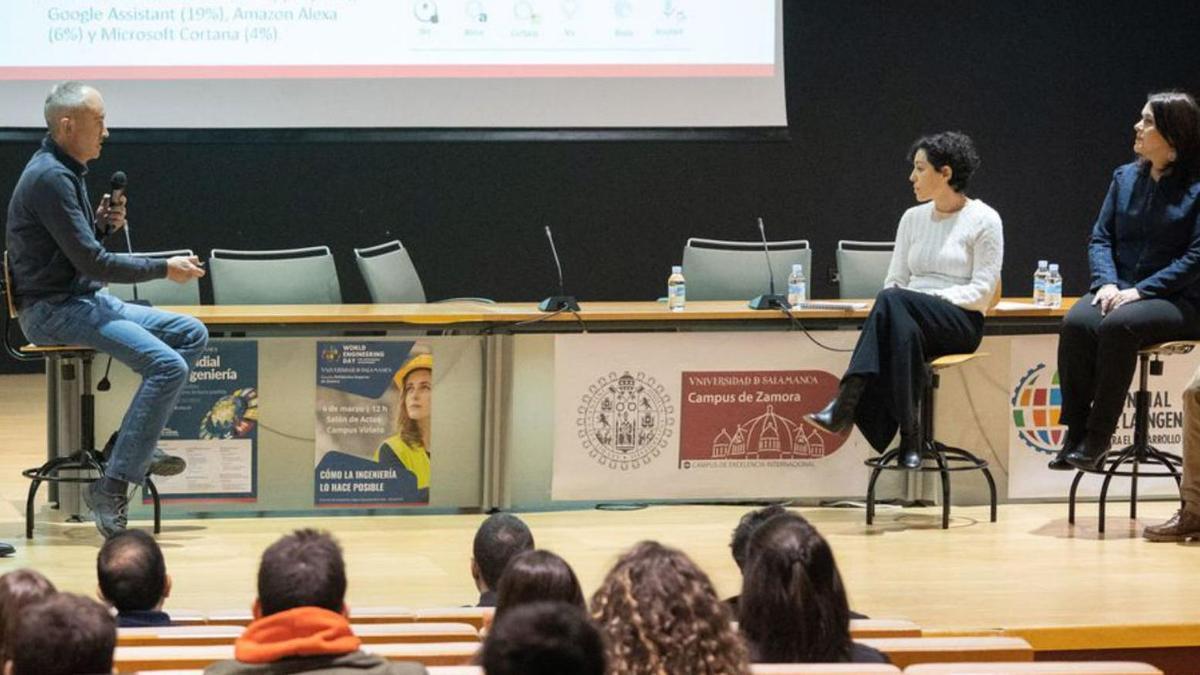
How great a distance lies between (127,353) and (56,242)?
0.45 metres

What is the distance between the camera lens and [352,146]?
32.3 ft

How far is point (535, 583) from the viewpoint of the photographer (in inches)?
124

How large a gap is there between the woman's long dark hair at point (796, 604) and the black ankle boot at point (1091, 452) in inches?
130

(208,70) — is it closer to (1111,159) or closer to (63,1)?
(63,1)

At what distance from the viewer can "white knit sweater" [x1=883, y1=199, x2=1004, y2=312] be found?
643cm

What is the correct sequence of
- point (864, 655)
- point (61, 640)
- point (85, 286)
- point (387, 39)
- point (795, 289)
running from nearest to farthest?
point (61, 640) → point (864, 655) → point (85, 286) → point (795, 289) → point (387, 39)

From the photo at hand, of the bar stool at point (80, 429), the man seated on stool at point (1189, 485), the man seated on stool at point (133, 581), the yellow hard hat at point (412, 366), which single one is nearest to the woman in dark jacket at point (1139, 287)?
the man seated on stool at point (1189, 485)

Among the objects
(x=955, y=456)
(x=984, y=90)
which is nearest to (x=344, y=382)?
(x=955, y=456)

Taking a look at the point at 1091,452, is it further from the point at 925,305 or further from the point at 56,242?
the point at 56,242

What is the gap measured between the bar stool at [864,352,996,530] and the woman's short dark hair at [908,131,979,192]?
0.69 m

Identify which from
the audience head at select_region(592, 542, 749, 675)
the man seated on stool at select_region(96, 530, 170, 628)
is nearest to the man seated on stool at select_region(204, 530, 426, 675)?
the audience head at select_region(592, 542, 749, 675)

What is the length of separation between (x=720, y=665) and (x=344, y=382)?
4042 millimetres

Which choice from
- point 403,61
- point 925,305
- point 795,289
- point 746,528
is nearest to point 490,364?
point 795,289

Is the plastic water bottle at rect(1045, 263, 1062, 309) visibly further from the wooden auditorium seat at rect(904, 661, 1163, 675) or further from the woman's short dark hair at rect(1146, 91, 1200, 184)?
the wooden auditorium seat at rect(904, 661, 1163, 675)
